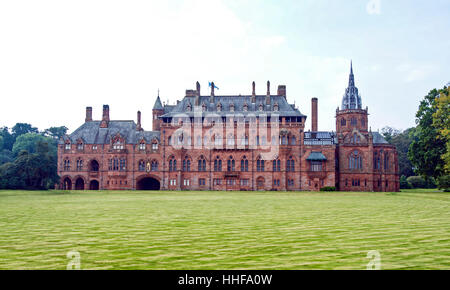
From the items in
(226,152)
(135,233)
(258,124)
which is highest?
(258,124)

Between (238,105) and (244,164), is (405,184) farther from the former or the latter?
(238,105)

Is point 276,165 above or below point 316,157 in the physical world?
below

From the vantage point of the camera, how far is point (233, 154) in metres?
83.2

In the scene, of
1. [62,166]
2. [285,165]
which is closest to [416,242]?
[285,165]

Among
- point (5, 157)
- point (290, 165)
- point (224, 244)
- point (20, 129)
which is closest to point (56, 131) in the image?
point (20, 129)

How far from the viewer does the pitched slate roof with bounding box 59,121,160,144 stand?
8650 centimetres

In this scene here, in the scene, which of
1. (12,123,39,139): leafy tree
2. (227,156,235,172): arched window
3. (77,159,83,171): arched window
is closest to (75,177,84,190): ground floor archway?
(77,159,83,171): arched window

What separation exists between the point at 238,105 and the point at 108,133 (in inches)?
1093

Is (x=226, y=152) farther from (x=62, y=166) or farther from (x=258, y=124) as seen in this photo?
(x=62, y=166)

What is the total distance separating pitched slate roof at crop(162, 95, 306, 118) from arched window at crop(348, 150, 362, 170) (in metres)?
13.4

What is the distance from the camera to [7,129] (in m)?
125

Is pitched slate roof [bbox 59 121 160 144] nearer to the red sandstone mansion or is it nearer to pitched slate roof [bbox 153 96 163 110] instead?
the red sandstone mansion

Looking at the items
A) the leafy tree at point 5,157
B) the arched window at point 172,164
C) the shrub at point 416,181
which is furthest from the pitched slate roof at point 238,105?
the leafy tree at point 5,157

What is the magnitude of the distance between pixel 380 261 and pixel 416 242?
388 centimetres
